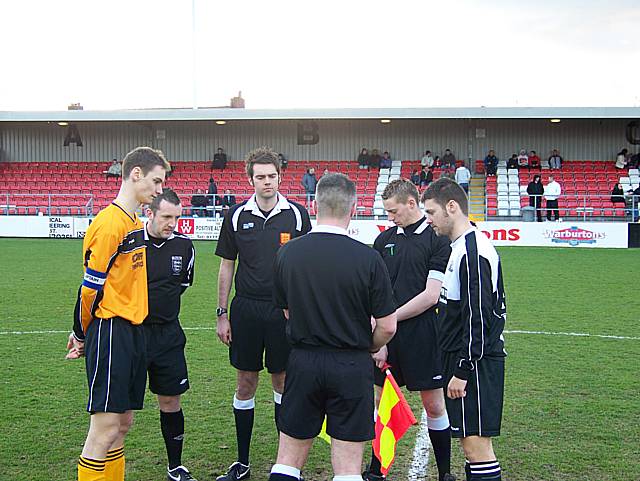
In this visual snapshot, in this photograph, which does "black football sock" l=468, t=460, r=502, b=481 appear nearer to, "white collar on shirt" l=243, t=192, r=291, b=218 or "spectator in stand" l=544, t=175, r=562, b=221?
"white collar on shirt" l=243, t=192, r=291, b=218

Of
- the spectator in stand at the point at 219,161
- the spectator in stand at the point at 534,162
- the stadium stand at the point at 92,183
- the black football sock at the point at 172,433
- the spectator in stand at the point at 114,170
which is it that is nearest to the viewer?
the black football sock at the point at 172,433

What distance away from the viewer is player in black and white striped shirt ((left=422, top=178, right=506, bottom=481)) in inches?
174

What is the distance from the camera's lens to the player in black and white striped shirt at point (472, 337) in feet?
14.5

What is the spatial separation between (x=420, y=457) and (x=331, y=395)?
2.31 m

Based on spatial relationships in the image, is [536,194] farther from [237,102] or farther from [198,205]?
[237,102]

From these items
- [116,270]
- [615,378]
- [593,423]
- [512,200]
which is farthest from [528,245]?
[116,270]

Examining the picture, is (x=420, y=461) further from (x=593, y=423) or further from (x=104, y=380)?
(x=104, y=380)

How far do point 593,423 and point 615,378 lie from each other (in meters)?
1.83

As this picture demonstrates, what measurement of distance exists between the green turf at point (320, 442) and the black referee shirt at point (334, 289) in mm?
2003

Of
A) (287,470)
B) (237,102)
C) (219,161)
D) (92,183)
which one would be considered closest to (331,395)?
(287,470)

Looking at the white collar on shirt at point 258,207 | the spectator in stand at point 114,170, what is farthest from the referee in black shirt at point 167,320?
the spectator in stand at point 114,170

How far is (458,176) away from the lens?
31516 mm

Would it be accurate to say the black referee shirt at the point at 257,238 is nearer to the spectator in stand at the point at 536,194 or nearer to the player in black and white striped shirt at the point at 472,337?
the player in black and white striped shirt at the point at 472,337

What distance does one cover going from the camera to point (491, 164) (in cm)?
3391
